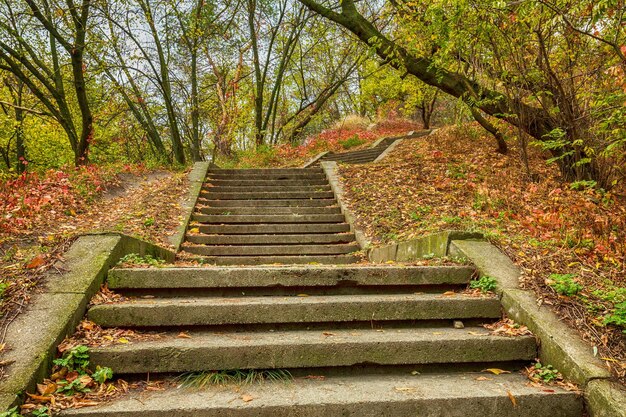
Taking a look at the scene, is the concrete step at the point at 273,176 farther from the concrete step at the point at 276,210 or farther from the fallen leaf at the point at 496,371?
the fallen leaf at the point at 496,371

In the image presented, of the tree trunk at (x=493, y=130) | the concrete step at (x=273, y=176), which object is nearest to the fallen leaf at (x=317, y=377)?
the concrete step at (x=273, y=176)

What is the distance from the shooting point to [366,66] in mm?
19141

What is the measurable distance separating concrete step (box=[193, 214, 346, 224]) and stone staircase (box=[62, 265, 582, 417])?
12.6 feet

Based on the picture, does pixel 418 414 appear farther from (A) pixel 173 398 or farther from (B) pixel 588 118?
(B) pixel 588 118

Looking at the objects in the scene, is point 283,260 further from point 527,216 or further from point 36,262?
point 527,216

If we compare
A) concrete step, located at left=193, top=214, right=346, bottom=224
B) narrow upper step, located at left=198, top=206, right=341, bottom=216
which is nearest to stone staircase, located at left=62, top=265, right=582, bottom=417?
concrete step, located at left=193, top=214, right=346, bottom=224

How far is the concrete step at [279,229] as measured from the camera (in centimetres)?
694

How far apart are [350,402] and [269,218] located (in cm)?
521

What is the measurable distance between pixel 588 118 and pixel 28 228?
7910 mm

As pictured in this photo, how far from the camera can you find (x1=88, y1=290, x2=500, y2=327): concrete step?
A: 292 cm

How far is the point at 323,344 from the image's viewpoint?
269cm

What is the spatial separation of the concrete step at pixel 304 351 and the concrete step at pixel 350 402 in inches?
7.3

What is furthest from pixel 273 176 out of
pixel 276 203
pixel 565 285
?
pixel 565 285

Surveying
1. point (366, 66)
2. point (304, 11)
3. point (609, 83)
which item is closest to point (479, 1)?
point (609, 83)
